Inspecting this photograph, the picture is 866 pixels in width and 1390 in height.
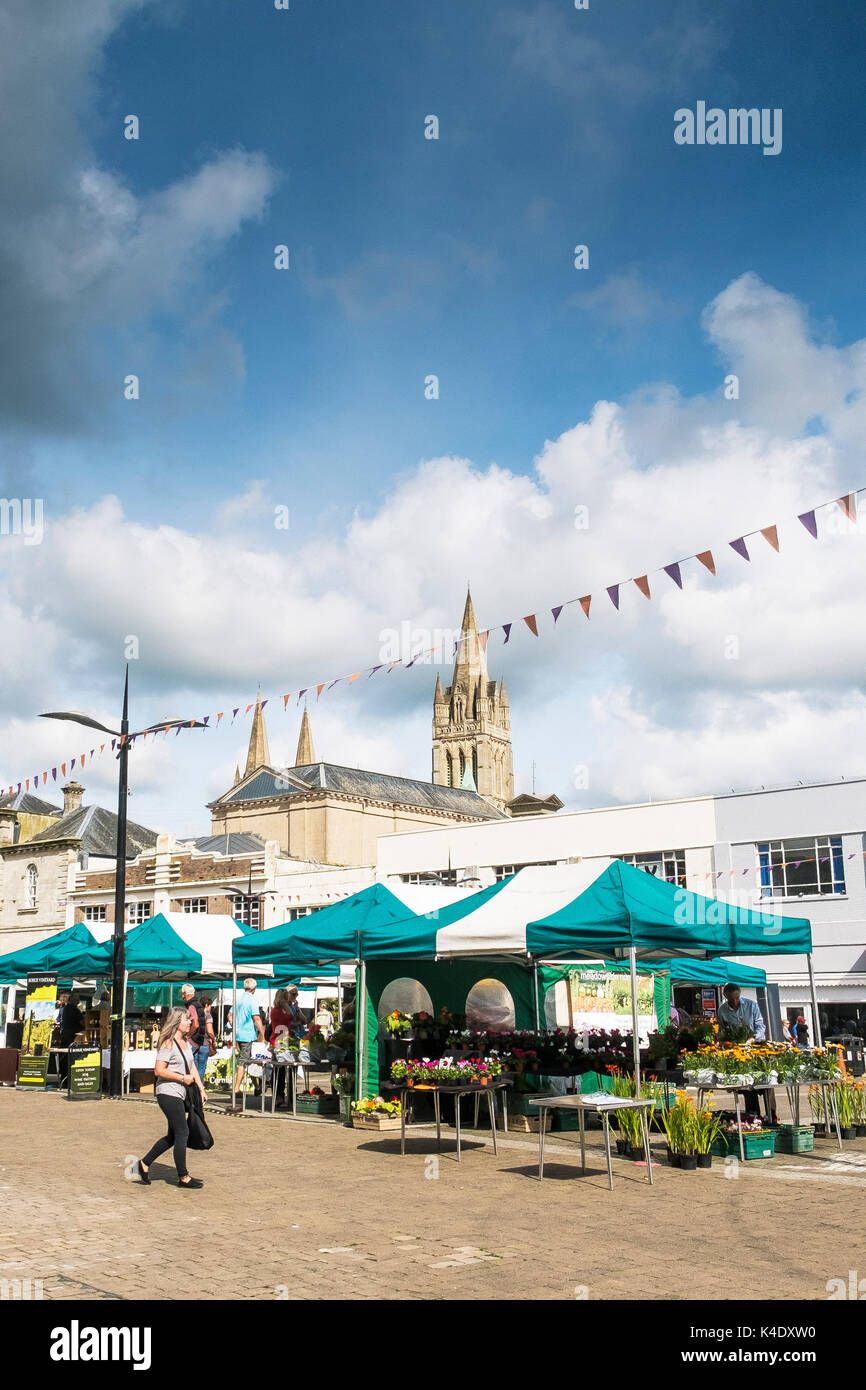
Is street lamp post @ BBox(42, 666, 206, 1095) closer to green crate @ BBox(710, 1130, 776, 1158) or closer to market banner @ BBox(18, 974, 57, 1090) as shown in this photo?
market banner @ BBox(18, 974, 57, 1090)

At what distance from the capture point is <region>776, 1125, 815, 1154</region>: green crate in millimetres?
13188

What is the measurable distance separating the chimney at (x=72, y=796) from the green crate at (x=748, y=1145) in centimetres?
5363

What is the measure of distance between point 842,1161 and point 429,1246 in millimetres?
6151

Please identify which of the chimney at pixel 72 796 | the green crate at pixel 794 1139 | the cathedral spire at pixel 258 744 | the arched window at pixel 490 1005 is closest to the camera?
the green crate at pixel 794 1139

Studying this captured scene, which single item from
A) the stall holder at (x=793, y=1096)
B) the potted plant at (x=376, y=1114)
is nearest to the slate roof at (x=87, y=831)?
the potted plant at (x=376, y=1114)

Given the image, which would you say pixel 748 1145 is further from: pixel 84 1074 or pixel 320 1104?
pixel 84 1074

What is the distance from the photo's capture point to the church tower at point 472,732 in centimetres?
14088

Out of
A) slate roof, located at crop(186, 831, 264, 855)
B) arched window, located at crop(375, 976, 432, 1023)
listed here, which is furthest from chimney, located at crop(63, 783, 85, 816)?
arched window, located at crop(375, 976, 432, 1023)

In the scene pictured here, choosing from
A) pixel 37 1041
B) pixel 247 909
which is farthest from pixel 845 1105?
pixel 247 909

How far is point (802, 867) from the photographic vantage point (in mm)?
38594

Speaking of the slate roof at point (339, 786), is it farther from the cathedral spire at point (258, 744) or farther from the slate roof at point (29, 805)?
the cathedral spire at point (258, 744)

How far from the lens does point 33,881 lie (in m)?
59.2

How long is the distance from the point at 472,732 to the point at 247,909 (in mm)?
90012
